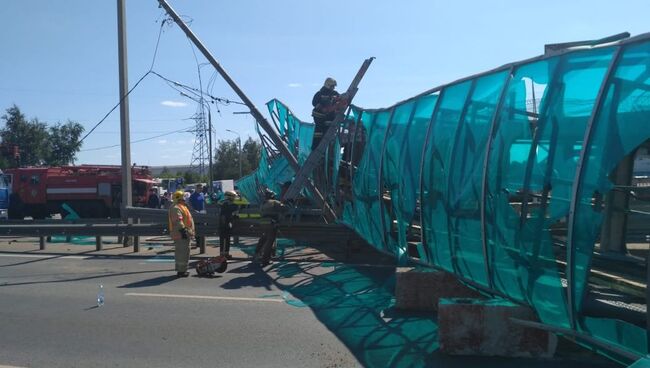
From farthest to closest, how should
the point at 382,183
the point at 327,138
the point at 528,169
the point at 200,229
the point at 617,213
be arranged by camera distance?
the point at 200,229 → the point at 327,138 → the point at 382,183 → the point at 617,213 → the point at 528,169

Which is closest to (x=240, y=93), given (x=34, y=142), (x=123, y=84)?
(x=123, y=84)

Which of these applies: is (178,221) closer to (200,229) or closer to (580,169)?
(200,229)

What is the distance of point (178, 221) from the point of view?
1095 centimetres

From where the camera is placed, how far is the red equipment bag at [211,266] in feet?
35.1

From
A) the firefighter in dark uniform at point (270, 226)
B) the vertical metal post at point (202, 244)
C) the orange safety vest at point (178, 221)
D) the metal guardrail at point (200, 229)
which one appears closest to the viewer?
the orange safety vest at point (178, 221)

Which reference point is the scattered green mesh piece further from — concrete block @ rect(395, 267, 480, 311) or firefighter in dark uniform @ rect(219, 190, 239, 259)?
firefighter in dark uniform @ rect(219, 190, 239, 259)

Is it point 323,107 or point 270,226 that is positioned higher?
point 323,107

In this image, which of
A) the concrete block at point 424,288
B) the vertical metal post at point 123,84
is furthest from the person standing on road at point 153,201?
the concrete block at point 424,288

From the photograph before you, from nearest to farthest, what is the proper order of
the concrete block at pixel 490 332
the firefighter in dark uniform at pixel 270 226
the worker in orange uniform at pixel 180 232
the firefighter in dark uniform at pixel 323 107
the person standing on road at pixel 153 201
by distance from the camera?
the concrete block at pixel 490 332 < the worker in orange uniform at pixel 180 232 < the firefighter in dark uniform at pixel 270 226 < the firefighter in dark uniform at pixel 323 107 < the person standing on road at pixel 153 201

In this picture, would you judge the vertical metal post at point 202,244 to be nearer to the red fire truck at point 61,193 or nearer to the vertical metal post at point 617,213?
the vertical metal post at point 617,213

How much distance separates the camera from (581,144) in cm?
443

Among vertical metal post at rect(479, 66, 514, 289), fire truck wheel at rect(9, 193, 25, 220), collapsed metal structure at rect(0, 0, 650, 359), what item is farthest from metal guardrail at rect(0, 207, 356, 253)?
fire truck wheel at rect(9, 193, 25, 220)

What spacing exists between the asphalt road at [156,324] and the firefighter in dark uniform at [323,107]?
372 cm

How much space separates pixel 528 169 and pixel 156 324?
4.93m
